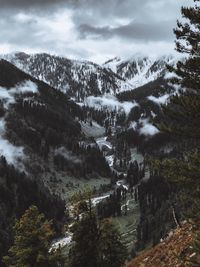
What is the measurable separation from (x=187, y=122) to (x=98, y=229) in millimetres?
24065

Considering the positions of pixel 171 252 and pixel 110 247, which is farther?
pixel 110 247

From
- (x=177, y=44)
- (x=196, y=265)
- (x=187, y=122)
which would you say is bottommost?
(x=196, y=265)

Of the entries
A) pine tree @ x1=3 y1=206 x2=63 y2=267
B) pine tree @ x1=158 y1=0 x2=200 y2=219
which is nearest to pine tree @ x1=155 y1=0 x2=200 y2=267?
pine tree @ x1=158 y1=0 x2=200 y2=219

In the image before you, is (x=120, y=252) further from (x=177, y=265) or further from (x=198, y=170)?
(x=198, y=170)

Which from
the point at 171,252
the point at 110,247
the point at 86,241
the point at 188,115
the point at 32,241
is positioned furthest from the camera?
the point at 32,241

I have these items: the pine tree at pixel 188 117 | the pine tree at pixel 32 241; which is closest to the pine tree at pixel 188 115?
the pine tree at pixel 188 117

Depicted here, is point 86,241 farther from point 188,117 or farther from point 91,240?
point 188,117

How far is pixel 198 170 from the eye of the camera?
899 inches

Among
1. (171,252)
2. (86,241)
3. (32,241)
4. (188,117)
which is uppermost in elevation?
(188,117)

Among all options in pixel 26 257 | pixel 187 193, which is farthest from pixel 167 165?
pixel 26 257

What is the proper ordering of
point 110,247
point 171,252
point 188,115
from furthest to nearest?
1. point 110,247
2. point 171,252
3. point 188,115

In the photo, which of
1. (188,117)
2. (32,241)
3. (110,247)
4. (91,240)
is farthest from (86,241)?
(188,117)

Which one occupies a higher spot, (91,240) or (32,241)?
(91,240)

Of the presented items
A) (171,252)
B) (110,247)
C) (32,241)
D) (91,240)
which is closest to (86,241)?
(91,240)
